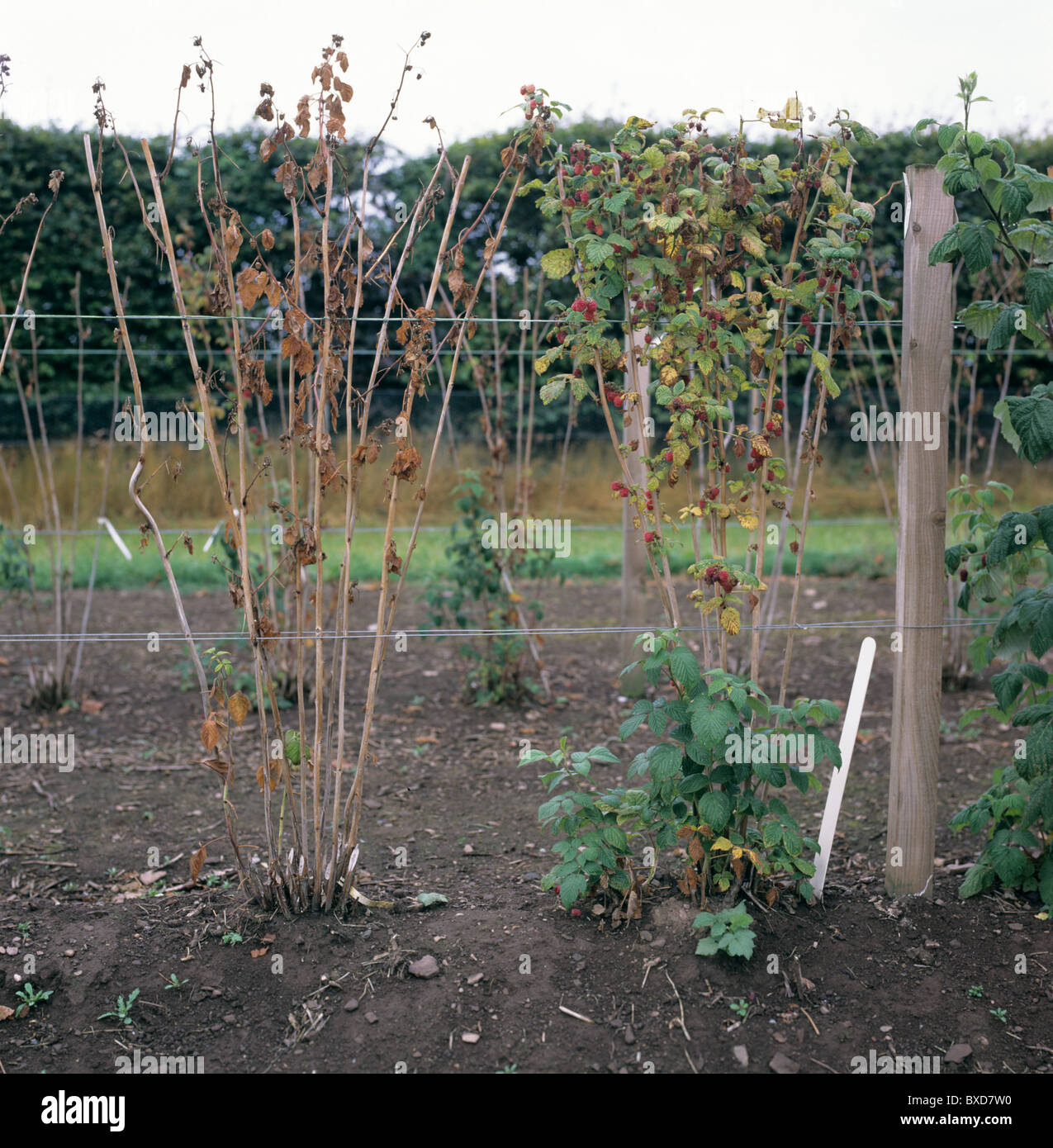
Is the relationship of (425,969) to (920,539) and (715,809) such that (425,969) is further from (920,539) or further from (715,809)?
(920,539)

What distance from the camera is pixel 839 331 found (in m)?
2.67

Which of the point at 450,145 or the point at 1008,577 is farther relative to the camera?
the point at 450,145

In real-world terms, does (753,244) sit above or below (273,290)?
above

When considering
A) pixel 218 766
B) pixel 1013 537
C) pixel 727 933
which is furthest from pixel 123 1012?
pixel 1013 537

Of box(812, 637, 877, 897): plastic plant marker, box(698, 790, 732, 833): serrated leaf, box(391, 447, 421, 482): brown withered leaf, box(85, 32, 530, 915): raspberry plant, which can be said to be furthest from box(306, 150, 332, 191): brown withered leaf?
box(812, 637, 877, 897): plastic plant marker

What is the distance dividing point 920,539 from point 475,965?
1732 mm

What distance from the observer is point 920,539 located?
2.81 metres

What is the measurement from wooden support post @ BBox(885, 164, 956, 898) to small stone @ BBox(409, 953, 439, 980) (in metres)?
1.39

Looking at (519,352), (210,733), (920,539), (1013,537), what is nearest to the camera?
(210,733)

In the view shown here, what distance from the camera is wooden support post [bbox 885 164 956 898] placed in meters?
2.76

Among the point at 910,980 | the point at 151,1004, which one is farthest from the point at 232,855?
the point at 910,980

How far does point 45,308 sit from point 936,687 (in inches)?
330

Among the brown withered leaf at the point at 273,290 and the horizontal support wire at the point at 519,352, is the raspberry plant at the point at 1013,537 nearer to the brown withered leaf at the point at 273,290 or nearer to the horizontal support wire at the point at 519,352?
the horizontal support wire at the point at 519,352
